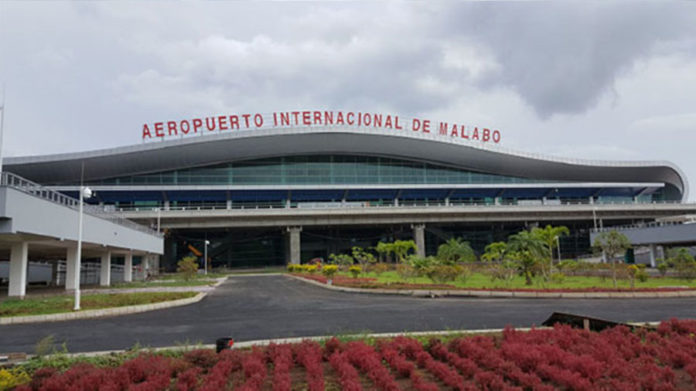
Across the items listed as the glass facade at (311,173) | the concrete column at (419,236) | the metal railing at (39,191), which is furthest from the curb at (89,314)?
the glass facade at (311,173)

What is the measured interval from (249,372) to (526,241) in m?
23.1

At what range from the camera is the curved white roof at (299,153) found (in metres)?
61.9

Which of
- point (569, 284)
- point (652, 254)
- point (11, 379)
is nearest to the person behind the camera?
point (11, 379)

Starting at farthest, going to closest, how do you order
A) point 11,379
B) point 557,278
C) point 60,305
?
point 557,278 → point 60,305 → point 11,379

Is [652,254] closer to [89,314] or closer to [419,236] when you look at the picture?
[419,236]

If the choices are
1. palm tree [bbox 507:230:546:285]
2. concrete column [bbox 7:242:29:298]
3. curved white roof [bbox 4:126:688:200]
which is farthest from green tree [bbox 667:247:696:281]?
curved white roof [bbox 4:126:688:200]

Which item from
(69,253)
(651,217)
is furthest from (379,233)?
(69,253)

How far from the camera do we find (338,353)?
26.7 feet

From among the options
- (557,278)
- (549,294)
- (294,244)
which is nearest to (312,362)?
(549,294)

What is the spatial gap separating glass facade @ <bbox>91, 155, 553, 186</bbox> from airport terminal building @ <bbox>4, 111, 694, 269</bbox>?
16 centimetres

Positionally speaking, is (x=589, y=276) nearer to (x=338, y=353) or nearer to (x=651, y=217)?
(x=338, y=353)

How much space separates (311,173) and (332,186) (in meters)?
4.78

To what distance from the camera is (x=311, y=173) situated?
226ft

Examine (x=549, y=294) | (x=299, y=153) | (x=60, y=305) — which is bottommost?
(x=549, y=294)
